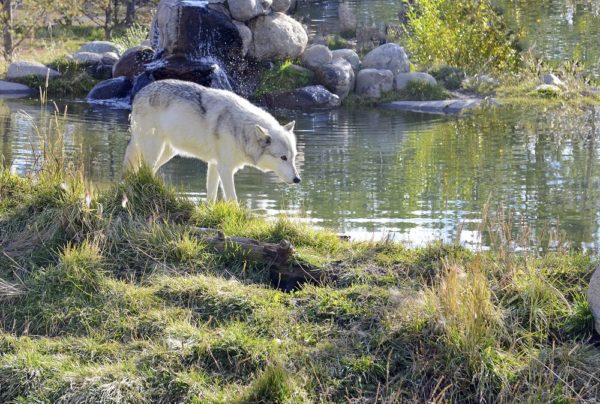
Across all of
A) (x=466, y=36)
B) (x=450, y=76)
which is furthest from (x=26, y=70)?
(x=466, y=36)

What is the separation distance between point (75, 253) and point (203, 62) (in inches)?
589

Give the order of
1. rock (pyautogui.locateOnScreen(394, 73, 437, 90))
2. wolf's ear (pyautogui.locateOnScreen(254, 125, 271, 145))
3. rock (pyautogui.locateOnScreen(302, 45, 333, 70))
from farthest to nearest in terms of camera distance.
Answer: rock (pyautogui.locateOnScreen(302, 45, 333, 70))
rock (pyautogui.locateOnScreen(394, 73, 437, 90))
wolf's ear (pyautogui.locateOnScreen(254, 125, 271, 145))

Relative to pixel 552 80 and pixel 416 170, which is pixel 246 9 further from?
pixel 416 170

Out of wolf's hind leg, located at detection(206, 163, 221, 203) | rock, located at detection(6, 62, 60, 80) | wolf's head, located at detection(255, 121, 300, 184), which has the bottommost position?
wolf's hind leg, located at detection(206, 163, 221, 203)

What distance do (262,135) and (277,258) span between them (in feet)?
7.71

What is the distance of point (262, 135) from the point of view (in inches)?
336

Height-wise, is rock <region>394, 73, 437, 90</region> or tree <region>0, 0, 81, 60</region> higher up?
tree <region>0, 0, 81, 60</region>

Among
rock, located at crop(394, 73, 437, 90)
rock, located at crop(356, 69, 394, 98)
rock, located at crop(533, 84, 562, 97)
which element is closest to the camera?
rock, located at crop(533, 84, 562, 97)

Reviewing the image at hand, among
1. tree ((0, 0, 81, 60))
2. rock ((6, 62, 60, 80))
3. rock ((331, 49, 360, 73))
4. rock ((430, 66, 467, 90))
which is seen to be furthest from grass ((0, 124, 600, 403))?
tree ((0, 0, 81, 60))

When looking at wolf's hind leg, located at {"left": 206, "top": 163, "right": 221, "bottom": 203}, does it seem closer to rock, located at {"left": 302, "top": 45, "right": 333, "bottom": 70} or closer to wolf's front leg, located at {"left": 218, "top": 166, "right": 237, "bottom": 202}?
wolf's front leg, located at {"left": 218, "top": 166, "right": 237, "bottom": 202}

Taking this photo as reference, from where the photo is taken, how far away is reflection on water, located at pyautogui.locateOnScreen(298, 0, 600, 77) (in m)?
24.6

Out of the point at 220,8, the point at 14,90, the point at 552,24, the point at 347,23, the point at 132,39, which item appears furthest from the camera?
the point at 347,23

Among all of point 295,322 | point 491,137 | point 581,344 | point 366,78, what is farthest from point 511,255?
point 366,78

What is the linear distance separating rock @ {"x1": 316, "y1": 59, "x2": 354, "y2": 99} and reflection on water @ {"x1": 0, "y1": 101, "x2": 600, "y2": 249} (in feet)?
8.95
